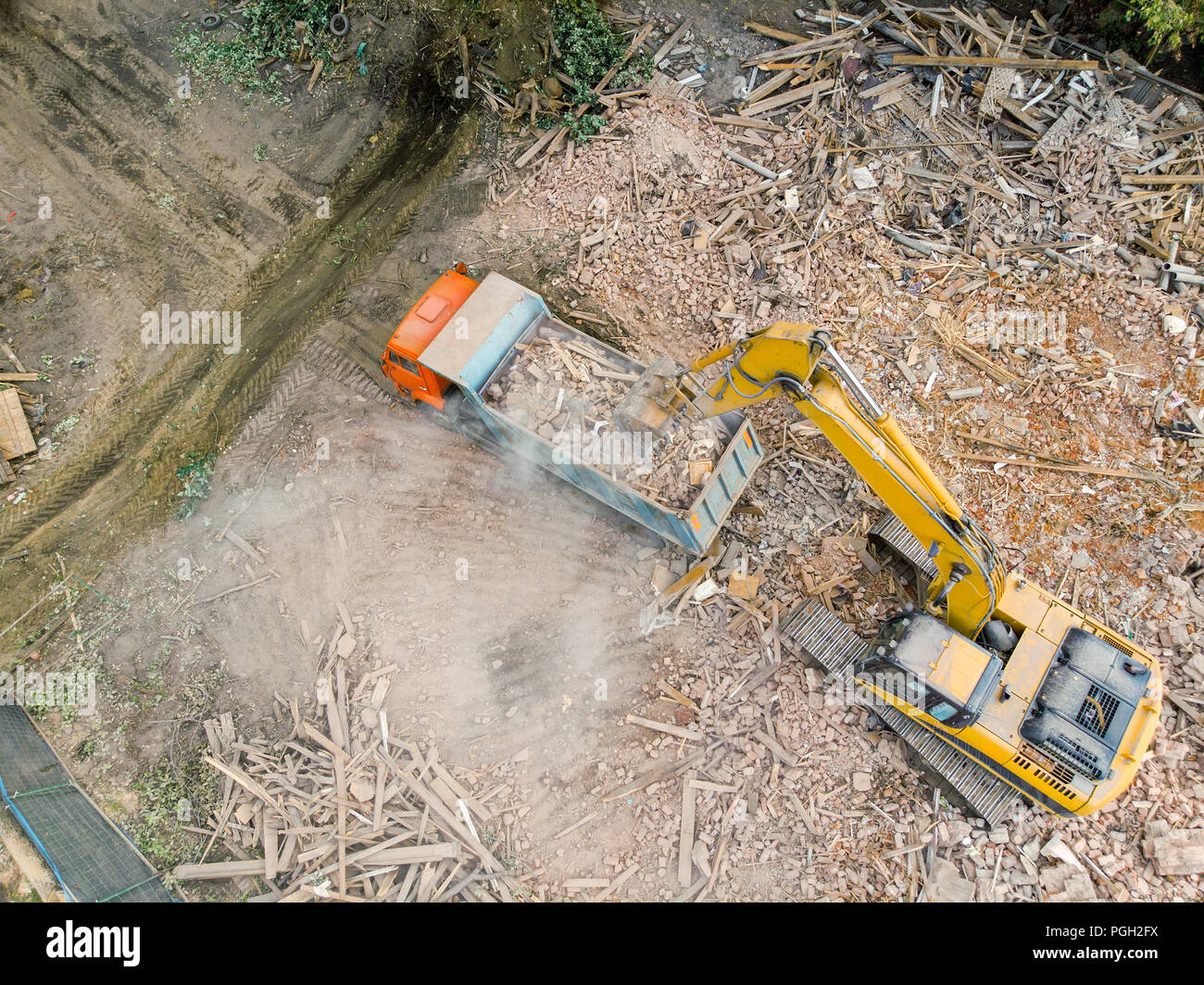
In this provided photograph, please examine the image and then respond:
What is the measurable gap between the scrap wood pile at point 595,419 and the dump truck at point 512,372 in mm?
33

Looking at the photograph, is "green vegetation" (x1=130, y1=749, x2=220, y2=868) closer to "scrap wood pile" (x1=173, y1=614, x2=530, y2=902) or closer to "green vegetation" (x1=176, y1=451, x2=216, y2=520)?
"scrap wood pile" (x1=173, y1=614, x2=530, y2=902)

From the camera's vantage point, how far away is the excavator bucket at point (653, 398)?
1096 centimetres

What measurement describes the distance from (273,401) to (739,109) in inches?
418

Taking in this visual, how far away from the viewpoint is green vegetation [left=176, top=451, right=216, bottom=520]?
13.1 metres

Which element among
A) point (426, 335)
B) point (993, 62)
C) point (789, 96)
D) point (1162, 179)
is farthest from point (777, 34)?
point (426, 335)

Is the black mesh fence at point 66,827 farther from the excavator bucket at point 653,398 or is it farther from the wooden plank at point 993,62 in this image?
the wooden plank at point 993,62

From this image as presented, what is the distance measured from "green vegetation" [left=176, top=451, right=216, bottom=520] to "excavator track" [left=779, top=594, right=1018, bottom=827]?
9.96m

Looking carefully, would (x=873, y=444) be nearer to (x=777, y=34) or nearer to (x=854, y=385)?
(x=854, y=385)

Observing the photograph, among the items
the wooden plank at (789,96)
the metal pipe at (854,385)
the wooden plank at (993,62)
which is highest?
the wooden plank at (993,62)

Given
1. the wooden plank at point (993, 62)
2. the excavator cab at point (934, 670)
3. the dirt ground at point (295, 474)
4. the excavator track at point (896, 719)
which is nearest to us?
the excavator cab at point (934, 670)

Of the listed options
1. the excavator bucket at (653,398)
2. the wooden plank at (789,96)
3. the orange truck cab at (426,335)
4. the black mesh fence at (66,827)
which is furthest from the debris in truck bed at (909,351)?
the black mesh fence at (66,827)

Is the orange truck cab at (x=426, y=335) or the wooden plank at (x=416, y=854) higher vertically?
the orange truck cab at (x=426, y=335)

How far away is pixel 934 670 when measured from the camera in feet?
31.6

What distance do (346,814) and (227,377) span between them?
8303 millimetres
